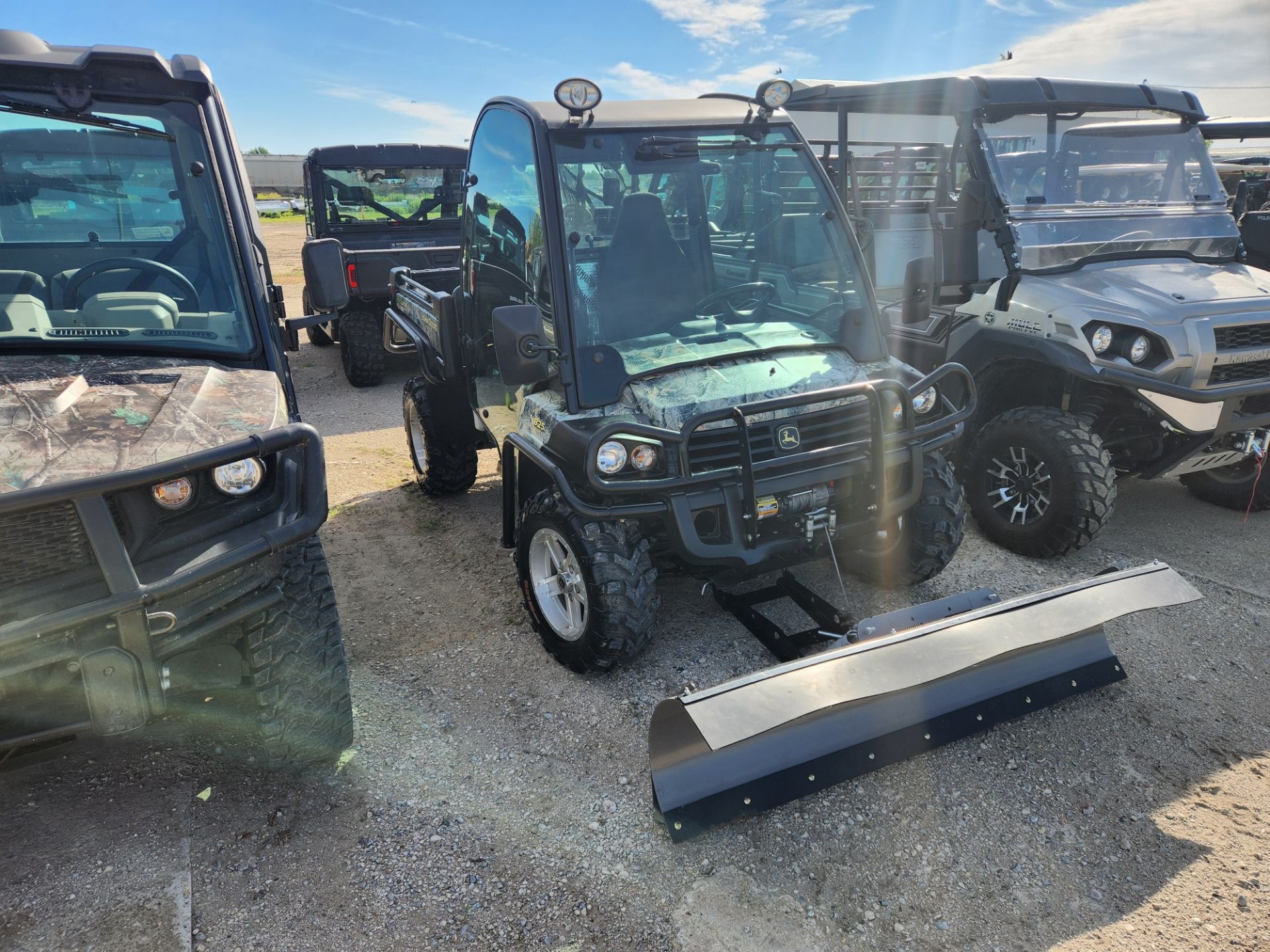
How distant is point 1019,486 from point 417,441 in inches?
158

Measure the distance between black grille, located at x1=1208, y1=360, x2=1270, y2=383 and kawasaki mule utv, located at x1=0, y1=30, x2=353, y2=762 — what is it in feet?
13.8

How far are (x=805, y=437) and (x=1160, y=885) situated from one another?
1.85 meters

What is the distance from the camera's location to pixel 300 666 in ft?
8.09

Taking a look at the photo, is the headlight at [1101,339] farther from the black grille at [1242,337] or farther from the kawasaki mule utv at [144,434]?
the kawasaki mule utv at [144,434]

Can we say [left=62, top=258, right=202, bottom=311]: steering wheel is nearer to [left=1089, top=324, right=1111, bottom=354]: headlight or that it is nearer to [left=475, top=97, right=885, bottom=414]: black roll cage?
[left=475, top=97, right=885, bottom=414]: black roll cage

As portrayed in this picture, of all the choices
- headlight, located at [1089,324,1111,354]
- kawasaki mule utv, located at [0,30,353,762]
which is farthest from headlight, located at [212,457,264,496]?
headlight, located at [1089,324,1111,354]

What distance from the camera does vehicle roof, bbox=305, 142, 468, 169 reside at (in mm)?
9070

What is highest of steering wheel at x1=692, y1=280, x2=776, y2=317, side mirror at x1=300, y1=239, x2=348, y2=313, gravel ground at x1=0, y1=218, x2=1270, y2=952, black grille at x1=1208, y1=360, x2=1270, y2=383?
side mirror at x1=300, y1=239, x2=348, y2=313

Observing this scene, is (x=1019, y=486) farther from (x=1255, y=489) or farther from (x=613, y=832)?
(x=613, y=832)

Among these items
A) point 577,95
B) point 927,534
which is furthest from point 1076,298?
point 577,95

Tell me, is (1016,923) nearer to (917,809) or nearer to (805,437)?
(917,809)

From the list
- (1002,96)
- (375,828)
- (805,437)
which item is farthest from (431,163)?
(375,828)

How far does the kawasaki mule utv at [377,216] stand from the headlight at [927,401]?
6.52m

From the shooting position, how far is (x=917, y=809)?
265 centimetres
